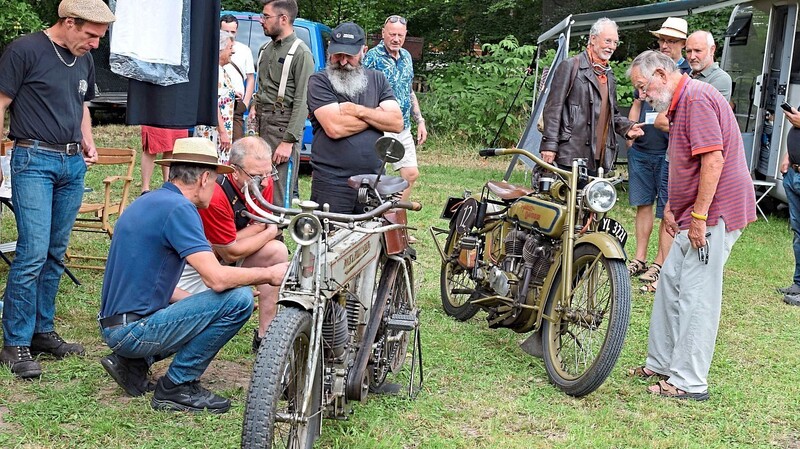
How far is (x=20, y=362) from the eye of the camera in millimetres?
4645

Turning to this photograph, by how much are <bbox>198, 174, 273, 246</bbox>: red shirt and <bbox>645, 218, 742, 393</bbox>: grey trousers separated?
7.39 feet

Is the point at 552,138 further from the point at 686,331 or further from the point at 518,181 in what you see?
the point at 518,181

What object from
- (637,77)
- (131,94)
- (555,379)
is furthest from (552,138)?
(131,94)

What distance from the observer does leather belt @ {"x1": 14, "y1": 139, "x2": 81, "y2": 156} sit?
4645 mm

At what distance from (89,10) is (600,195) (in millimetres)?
2656

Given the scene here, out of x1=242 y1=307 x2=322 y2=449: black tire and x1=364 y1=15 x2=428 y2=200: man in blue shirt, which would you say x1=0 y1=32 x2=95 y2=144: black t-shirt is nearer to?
x1=242 y1=307 x2=322 y2=449: black tire

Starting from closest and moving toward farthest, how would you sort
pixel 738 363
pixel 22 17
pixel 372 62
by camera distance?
pixel 738 363 → pixel 372 62 → pixel 22 17

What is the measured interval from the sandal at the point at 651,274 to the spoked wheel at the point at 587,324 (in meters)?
2.39

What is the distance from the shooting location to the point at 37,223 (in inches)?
184

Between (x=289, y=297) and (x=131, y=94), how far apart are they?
187 cm

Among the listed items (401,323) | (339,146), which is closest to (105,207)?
(339,146)

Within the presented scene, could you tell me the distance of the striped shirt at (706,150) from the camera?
15.4 feet

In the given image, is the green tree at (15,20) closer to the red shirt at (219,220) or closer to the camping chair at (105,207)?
the camping chair at (105,207)

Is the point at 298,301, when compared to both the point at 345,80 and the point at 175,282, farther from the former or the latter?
the point at 345,80
